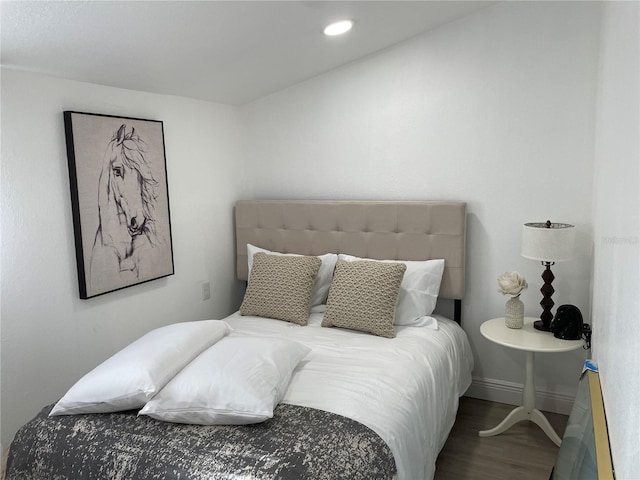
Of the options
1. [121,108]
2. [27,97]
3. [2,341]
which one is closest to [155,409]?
[2,341]

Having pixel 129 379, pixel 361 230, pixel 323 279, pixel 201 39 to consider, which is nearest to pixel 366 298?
pixel 323 279

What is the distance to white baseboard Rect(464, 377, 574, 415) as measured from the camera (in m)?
2.99

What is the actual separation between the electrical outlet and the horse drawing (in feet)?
1.95

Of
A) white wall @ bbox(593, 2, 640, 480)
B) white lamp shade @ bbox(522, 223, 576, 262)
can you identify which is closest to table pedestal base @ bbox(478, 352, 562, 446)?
white lamp shade @ bbox(522, 223, 576, 262)

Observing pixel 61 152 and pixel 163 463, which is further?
pixel 61 152

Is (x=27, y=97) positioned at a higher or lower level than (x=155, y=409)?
higher

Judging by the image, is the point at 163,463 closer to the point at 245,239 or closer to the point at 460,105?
the point at 245,239

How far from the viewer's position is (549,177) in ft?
9.43

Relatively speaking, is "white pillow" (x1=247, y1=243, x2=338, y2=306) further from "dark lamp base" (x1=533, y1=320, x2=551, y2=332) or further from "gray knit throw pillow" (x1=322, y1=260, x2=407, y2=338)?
"dark lamp base" (x1=533, y1=320, x2=551, y2=332)

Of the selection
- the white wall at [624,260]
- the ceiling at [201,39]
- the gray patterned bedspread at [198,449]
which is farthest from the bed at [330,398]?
the ceiling at [201,39]

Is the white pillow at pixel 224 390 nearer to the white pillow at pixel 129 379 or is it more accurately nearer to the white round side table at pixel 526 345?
the white pillow at pixel 129 379

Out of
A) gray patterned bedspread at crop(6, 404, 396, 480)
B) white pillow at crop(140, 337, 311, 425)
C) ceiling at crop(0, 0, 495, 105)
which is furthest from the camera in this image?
ceiling at crop(0, 0, 495, 105)

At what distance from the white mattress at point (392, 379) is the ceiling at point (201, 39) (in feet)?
4.82

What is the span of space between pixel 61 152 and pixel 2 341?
912mm
